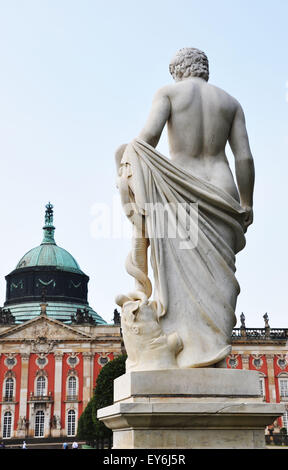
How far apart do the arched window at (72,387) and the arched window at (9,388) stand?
19.7ft

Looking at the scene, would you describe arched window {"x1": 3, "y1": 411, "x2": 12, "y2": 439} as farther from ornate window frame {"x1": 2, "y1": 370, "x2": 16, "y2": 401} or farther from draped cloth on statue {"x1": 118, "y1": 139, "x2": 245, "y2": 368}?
draped cloth on statue {"x1": 118, "y1": 139, "x2": 245, "y2": 368}

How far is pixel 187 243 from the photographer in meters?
4.56

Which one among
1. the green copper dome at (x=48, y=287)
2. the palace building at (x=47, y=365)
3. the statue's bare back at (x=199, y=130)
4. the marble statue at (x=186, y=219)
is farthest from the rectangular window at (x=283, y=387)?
the statue's bare back at (x=199, y=130)

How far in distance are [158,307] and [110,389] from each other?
38.0m

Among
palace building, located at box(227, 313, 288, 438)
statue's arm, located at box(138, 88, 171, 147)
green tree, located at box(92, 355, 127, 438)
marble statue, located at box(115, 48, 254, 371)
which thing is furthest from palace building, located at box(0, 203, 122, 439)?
statue's arm, located at box(138, 88, 171, 147)

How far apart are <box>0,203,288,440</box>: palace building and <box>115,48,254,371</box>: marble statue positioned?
57.3 metres

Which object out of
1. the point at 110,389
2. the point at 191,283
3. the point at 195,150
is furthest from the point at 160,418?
the point at 110,389

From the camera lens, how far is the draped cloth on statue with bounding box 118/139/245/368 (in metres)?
4.37

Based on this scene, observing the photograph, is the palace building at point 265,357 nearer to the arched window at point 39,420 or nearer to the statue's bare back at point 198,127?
the arched window at point 39,420

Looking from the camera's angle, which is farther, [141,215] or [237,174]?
[237,174]

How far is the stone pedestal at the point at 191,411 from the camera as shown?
3.77m

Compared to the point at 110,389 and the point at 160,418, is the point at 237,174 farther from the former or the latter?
the point at 110,389

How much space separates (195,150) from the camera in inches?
193

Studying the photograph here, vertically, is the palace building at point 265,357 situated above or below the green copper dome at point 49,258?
below
